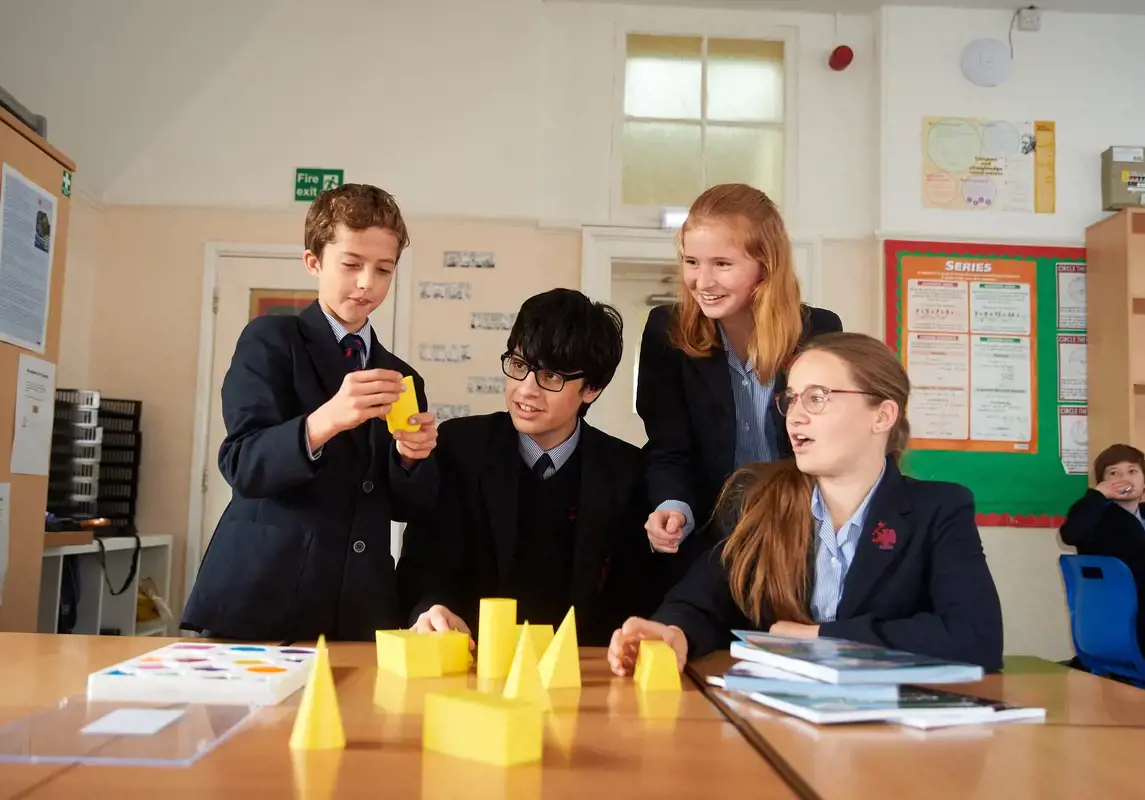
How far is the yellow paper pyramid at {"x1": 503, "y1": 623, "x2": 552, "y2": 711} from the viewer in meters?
0.97

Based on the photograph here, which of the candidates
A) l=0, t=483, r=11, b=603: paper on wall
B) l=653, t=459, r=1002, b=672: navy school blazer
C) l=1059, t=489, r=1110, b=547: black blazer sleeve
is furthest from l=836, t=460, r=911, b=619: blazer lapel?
l=1059, t=489, r=1110, b=547: black blazer sleeve

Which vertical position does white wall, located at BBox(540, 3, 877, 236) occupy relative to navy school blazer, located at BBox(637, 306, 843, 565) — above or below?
above

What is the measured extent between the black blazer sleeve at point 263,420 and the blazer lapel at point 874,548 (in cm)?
85

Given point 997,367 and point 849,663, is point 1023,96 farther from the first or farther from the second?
point 849,663

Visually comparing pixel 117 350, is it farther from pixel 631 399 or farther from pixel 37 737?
pixel 37 737

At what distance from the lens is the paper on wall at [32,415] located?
2279 millimetres

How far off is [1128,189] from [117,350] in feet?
15.8

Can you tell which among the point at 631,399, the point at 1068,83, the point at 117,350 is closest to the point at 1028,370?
the point at 1068,83

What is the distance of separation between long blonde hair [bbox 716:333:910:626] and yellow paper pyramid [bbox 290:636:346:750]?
0.84 m

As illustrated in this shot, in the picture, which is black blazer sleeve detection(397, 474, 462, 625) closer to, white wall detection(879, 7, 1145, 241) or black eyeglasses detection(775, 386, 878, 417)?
black eyeglasses detection(775, 386, 878, 417)

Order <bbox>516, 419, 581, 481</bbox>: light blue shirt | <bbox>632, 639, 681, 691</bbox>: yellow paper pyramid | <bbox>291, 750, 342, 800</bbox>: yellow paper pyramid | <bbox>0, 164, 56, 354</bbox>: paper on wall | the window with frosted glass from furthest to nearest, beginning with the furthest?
1. the window with frosted glass
2. <bbox>0, 164, 56, 354</bbox>: paper on wall
3. <bbox>516, 419, 581, 481</bbox>: light blue shirt
4. <bbox>632, 639, 681, 691</bbox>: yellow paper pyramid
5. <bbox>291, 750, 342, 800</bbox>: yellow paper pyramid

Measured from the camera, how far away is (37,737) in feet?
2.68

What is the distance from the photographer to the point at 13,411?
2.25 meters

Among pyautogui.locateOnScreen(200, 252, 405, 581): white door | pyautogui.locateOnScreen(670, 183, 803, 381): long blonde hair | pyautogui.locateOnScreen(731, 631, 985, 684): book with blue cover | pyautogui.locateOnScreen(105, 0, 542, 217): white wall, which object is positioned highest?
pyautogui.locateOnScreen(105, 0, 542, 217): white wall
